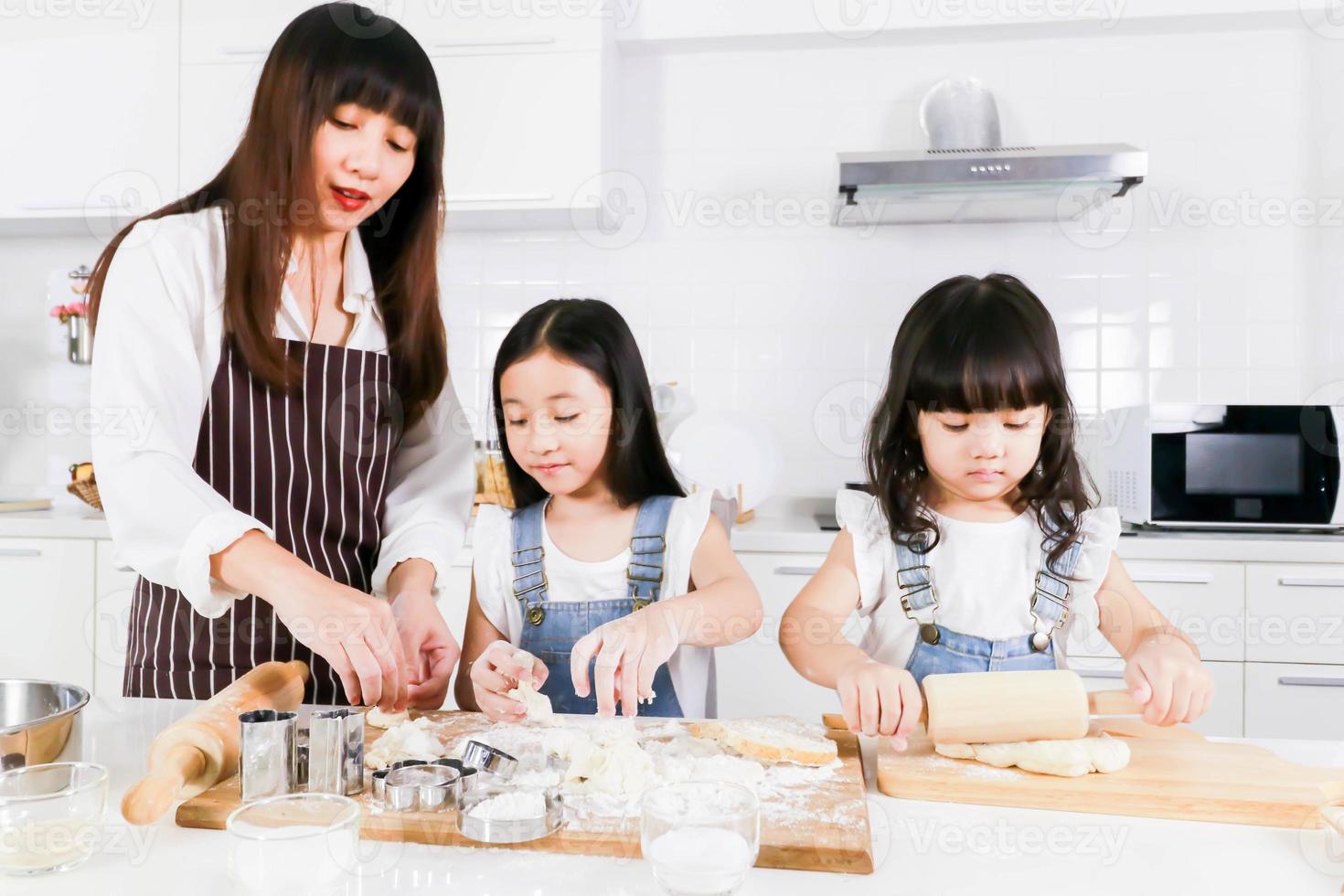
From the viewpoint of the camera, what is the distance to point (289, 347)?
1119 mm

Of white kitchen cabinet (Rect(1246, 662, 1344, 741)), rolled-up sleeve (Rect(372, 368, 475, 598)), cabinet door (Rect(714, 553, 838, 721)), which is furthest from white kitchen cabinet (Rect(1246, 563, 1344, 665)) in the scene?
rolled-up sleeve (Rect(372, 368, 475, 598))

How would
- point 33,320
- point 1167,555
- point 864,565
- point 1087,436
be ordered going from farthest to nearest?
point 33,320, point 1087,436, point 1167,555, point 864,565

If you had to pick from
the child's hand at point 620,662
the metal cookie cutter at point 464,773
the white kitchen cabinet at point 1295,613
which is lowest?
the white kitchen cabinet at point 1295,613

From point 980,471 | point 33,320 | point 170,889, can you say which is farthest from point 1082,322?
point 33,320

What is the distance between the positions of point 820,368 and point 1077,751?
1994mm

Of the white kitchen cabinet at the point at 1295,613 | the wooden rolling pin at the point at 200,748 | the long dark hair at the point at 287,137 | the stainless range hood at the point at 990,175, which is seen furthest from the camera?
the stainless range hood at the point at 990,175

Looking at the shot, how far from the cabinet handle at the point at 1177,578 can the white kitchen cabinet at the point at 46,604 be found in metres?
2.47

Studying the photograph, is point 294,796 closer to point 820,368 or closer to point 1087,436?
point 820,368

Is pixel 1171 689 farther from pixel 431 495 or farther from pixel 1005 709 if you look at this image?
pixel 431 495

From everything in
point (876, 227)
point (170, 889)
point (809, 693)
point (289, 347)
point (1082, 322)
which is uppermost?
point (876, 227)

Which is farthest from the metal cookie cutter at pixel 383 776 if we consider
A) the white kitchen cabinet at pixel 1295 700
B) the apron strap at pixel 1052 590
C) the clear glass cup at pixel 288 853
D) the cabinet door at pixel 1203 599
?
the white kitchen cabinet at pixel 1295 700

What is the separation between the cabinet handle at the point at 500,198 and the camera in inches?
96.7

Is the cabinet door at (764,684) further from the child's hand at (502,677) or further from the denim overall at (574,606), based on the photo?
the child's hand at (502,677)

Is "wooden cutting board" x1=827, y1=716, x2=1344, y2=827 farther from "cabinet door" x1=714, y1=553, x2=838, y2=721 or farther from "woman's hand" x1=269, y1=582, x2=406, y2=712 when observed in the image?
"cabinet door" x1=714, y1=553, x2=838, y2=721
